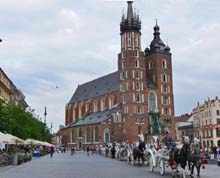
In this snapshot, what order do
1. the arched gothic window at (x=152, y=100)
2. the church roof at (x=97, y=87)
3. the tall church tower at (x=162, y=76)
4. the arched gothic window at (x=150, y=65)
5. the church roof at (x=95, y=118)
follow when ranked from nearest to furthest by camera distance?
the tall church tower at (x=162, y=76), the arched gothic window at (x=152, y=100), the church roof at (x=95, y=118), the arched gothic window at (x=150, y=65), the church roof at (x=97, y=87)

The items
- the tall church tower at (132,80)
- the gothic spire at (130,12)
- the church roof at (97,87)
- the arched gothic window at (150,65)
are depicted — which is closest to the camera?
the tall church tower at (132,80)

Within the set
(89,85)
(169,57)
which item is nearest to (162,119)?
(169,57)

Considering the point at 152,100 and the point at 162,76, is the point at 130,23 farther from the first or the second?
the point at 152,100

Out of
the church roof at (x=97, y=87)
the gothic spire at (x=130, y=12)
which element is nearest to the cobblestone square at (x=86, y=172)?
the gothic spire at (x=130, y=12)

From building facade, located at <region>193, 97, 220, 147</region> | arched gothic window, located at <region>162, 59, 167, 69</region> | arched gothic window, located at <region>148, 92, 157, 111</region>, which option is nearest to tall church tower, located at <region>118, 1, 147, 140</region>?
arched gothic window, located at <region>148, 92, 157, 111</region>

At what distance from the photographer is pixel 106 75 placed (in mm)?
145250

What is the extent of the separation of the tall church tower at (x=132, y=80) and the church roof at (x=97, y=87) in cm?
1122

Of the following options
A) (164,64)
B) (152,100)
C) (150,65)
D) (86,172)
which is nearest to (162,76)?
(164,64)

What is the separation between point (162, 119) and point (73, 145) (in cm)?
3350

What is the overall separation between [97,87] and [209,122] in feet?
154

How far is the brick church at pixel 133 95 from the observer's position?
11375 cm

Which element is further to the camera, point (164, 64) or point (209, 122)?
point (164, 64)

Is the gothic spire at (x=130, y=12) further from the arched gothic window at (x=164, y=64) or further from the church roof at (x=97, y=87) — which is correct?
the church roof at (x=97, y=87)

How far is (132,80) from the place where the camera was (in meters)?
115
